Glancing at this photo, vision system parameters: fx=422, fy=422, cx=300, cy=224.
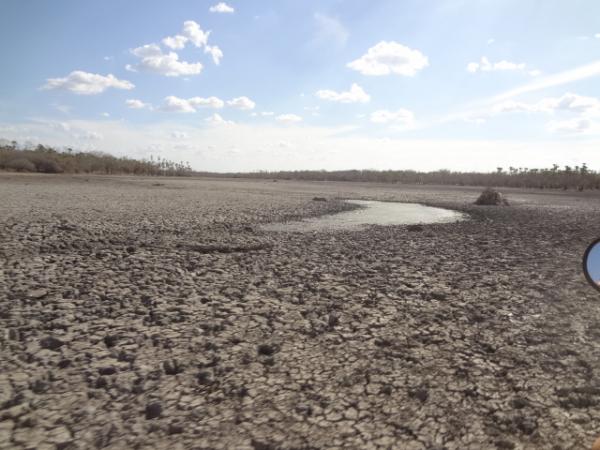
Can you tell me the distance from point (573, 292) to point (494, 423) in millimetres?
2869

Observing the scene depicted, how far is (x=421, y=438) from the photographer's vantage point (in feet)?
6.31

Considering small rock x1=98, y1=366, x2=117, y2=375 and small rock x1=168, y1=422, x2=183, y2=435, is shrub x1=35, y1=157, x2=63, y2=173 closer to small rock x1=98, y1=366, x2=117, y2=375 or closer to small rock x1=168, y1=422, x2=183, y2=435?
small rock x1=98, y1=366, x2=117, y2=375

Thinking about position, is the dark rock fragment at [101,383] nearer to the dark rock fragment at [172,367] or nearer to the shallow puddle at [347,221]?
the dark rock fragment at [172,367]

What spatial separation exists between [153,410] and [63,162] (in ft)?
99.3

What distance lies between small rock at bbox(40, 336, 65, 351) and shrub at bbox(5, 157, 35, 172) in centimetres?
2695

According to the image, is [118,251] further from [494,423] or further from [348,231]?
[494,423]

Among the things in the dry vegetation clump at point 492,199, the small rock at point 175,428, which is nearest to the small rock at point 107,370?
the small rock at point 175,428

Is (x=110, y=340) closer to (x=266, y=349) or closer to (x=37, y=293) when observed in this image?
(x=266, y=349)

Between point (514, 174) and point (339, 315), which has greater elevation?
point (514, 174)

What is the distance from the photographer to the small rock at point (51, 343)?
107 inches

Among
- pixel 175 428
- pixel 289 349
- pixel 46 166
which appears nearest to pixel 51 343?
pixel 175 428

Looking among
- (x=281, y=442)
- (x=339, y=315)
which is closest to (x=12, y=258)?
(x=339, y=315)

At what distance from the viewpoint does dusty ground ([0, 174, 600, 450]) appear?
1.98 meters

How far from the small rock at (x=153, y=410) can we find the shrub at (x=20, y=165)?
28.1 m
